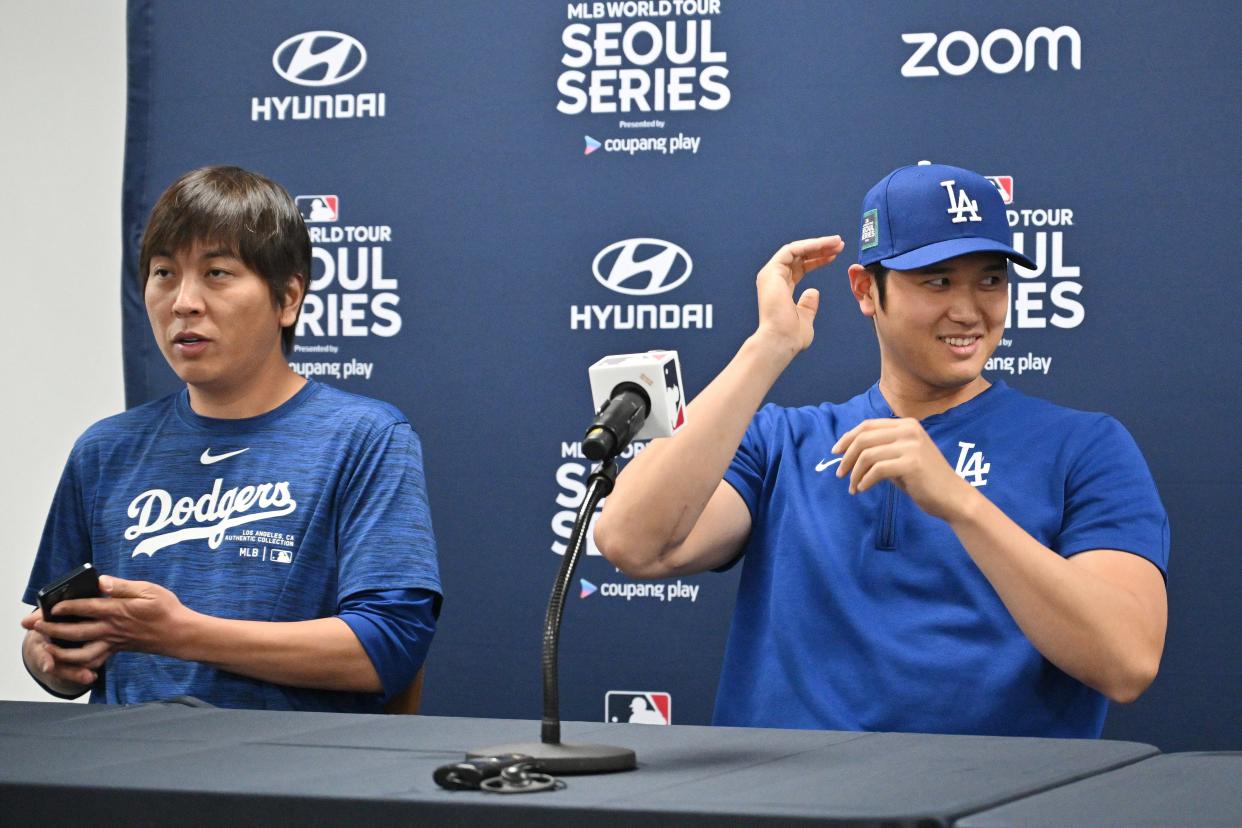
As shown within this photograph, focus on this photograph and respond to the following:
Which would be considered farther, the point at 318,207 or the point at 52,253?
the point at 52,253

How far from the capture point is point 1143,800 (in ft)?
3.03

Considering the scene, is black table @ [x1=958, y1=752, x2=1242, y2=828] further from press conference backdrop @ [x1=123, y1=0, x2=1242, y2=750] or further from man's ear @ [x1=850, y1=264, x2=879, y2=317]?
press conference backdrop @ [x1=123, y1=0, x2=1242, y2=750]

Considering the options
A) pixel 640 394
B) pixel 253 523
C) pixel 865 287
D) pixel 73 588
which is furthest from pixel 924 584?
pixel 73 588

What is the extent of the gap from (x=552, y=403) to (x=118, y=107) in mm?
1090

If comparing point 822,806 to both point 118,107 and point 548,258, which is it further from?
point 118,107

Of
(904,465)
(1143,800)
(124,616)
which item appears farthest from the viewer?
(124,616)

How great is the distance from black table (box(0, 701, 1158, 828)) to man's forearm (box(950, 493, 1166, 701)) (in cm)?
27

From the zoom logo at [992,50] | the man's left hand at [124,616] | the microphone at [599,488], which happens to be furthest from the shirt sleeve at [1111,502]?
the man's left hand at [124,616]

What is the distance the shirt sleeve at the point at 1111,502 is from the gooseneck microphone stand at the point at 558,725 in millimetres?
665

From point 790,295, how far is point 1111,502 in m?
0.43

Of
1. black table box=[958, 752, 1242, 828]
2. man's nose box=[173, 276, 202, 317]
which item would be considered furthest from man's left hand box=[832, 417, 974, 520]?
man's nose box=[173, 276, 202, 317]

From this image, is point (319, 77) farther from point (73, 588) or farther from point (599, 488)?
point (599, 488)

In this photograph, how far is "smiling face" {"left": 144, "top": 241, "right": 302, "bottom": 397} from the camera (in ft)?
5.82

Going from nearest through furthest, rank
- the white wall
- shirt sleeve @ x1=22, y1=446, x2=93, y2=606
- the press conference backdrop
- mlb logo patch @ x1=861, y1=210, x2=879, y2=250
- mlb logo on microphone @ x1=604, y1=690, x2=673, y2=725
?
mlb logo patch @ x1=861, y1=210, x2=879, y2=250
shirt sleeve @ x1=22, y1=446, x2=93, y2=606
the press conference backdrop
mlb logo on microphone @ x1=604, y1=690, x2=673, y2=725
the white wall
